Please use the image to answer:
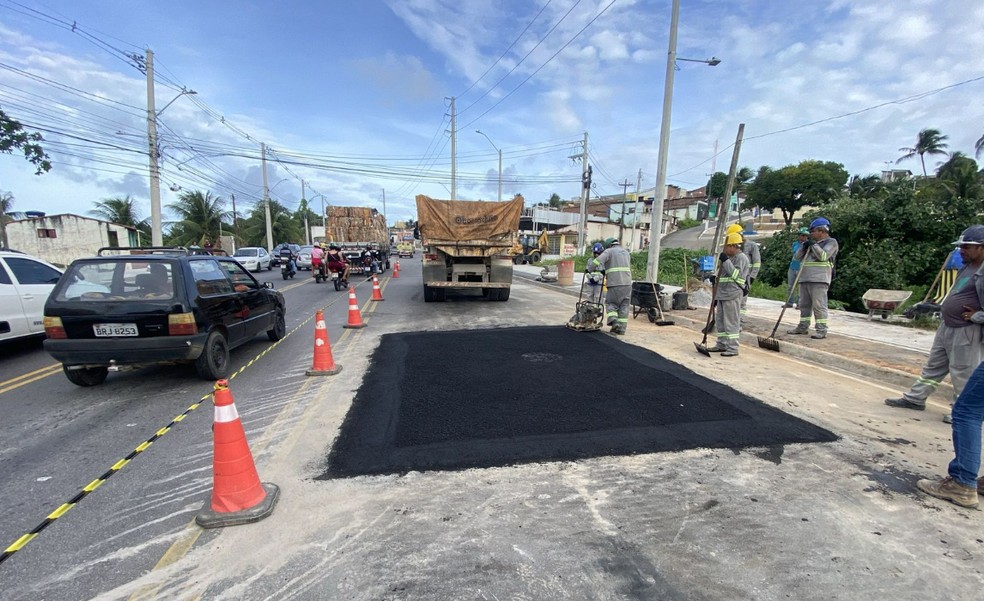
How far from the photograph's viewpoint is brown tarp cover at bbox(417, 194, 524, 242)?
38.8ft

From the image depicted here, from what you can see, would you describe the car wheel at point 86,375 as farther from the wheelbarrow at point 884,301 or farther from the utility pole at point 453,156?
the utility pole at point 453,156

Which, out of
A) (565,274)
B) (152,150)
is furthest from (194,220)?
(565,274)

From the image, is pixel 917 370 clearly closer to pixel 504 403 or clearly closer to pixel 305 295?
pixel 504 403

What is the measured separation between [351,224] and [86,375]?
58.9 feet

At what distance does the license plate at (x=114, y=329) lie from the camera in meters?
4.71

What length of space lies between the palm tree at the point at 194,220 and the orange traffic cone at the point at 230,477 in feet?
135

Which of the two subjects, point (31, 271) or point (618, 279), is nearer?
point (31, 271)

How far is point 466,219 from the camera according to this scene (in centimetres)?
1198

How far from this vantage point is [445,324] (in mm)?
9031

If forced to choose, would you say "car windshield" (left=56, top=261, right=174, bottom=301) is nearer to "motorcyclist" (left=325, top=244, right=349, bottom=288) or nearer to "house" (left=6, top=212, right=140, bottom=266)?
"motorcyclist" (left=325, top=244, right=349, bottom=288)

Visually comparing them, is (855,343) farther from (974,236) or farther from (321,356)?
(321,356)

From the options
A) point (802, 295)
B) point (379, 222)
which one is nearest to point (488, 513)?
point (802, 295)

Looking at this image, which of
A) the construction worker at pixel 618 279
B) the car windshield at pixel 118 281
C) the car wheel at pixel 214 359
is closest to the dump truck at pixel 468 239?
the construction worker at pixel 618 279

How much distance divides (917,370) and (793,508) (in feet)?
13.8
